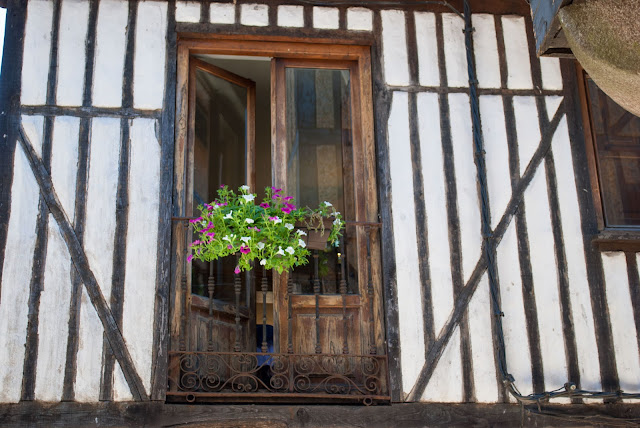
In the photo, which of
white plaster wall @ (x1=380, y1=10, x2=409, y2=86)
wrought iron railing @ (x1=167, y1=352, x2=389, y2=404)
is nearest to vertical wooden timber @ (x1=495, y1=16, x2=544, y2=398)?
white plaster wall @ (x1=380, y1=10, x2=409, y2=86)

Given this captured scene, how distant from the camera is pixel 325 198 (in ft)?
15.9

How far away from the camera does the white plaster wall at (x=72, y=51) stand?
4559 mm

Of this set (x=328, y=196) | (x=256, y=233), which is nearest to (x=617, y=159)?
(x=328, y=196)

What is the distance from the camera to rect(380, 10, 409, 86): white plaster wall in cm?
483

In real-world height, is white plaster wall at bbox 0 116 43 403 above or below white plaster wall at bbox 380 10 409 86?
below

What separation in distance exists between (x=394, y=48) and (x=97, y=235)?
2.11 m

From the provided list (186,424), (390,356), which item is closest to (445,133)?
(390,356)

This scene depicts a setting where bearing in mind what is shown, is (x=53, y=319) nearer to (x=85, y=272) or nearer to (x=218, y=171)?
(x=85, y=272)

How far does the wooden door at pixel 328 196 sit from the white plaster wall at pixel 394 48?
223mm

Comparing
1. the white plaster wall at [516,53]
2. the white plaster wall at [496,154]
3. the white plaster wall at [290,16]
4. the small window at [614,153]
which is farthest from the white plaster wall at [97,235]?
the small window at [614,153]

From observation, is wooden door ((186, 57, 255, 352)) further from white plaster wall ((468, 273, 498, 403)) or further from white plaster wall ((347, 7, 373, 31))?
white plaster wall ((468, 273, 498, 403))

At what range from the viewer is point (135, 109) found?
4586 mm

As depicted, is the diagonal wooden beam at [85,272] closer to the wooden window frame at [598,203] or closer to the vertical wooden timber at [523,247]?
the vertical wooden timber at [523,247]

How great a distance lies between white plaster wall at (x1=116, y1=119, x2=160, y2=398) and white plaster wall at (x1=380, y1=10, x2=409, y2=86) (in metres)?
1.46
